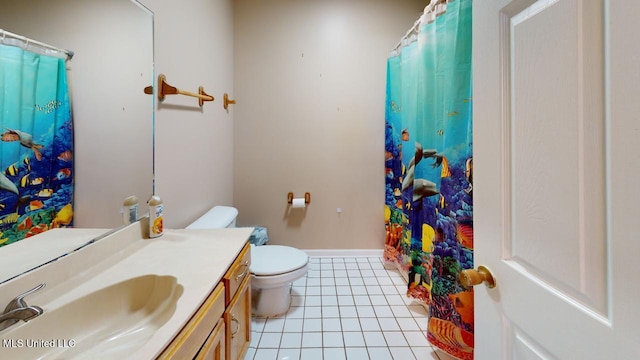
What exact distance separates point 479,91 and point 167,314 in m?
1.13

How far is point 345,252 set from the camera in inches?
106

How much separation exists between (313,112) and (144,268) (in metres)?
2.02

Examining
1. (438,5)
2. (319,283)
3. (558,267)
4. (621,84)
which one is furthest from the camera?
(319,283)

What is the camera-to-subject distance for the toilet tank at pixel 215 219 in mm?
1652

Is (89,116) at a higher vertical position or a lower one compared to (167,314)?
higher

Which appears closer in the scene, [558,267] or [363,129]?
[558,267]

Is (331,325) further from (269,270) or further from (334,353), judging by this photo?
(269,270)

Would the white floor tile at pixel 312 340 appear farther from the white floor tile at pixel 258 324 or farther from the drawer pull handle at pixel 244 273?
the drawer pull handle at pixel 244 273

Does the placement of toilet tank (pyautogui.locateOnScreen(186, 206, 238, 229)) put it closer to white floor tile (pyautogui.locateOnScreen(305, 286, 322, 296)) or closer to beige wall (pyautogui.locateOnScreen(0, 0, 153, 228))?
beige wall (pyautogui.locateOnScreen(0, 0, 153, 228))

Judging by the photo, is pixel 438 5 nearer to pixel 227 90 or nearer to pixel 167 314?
pixel 227 90

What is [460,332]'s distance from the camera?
1.34m

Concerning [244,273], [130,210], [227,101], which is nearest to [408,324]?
[244,273]

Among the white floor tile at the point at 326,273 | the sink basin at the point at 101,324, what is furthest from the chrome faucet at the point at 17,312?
the white floor tile at the point at 326,273

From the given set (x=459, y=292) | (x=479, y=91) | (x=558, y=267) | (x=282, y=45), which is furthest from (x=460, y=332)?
(x=282, y=45)
